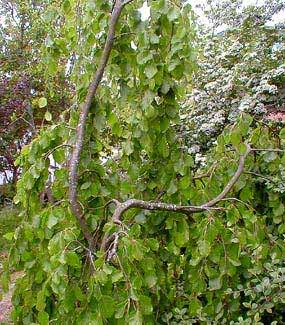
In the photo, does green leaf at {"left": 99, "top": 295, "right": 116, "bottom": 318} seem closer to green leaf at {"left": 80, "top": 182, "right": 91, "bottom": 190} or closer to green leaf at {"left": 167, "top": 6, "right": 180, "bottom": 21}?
green leaf at {"left": 80, "top": 182, "right": 91, "bottom": 190}

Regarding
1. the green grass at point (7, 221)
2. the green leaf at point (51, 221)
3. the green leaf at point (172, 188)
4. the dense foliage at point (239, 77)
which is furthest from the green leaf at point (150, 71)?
the green grass at point (7, 221)

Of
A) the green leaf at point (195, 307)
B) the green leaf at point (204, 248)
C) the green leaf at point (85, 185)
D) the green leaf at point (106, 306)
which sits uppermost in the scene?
the green leaf at point (85, 185)

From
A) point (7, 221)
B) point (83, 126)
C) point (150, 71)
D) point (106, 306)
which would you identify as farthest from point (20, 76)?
point (106, 306)

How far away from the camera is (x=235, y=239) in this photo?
5.08 ft

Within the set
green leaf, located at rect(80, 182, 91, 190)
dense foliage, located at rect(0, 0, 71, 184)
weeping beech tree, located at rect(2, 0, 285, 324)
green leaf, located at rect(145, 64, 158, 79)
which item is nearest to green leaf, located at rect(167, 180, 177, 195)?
weeping beech tree, located at rect(2, 0, 285, 324)

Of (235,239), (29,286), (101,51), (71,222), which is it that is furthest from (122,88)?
(29,286)

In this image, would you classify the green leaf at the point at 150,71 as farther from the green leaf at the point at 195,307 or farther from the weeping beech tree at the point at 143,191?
the green leaf at the point at 195,307

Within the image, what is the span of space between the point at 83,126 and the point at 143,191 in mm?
406

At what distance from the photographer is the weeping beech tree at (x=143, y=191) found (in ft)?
5.04

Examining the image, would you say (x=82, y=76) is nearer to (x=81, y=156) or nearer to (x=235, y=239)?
(x=81, y=156)

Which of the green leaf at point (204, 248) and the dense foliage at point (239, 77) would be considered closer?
the green leaf at point (204, 248)

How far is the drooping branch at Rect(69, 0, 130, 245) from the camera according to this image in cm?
160

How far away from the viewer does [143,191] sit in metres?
1.91

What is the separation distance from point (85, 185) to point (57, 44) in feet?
1.79
